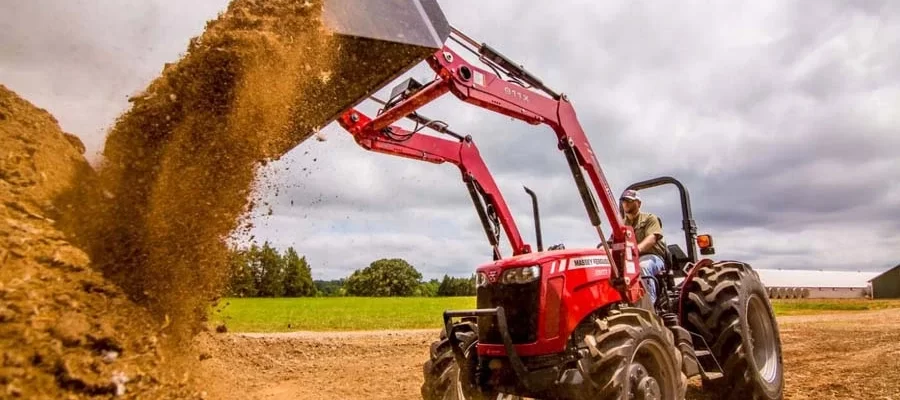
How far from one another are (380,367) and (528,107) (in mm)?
5499

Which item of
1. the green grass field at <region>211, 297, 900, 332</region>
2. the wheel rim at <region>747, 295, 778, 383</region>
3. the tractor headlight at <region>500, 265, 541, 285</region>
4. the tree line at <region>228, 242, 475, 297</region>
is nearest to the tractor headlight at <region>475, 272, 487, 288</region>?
the tractor headlight at <region>500, 265, 541, 285</region>

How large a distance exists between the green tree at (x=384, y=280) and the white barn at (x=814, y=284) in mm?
37283

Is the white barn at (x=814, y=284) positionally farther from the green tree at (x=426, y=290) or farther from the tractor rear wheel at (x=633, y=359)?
the tractor rear wheel at (x=633, y=359)

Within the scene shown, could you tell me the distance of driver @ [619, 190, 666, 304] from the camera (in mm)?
5549

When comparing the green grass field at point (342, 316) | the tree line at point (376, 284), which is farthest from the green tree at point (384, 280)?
the green grass field at point (342, 316)

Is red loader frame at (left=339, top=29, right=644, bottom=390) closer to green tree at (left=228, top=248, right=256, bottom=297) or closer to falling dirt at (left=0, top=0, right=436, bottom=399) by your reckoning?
falling dirt at (left=0, top=0, right=436, bottom=399)

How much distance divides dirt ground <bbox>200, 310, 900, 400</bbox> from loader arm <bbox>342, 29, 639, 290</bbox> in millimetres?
2373

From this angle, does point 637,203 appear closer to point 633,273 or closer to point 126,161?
point 633,273

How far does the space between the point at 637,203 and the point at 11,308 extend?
16.5ft

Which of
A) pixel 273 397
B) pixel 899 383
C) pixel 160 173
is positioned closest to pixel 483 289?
pixel 160 173

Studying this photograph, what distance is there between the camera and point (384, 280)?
71438mm

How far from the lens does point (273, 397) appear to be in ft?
22.2

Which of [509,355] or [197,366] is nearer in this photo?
[197,366]

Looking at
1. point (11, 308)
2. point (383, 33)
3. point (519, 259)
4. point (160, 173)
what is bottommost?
point (11, 308)
